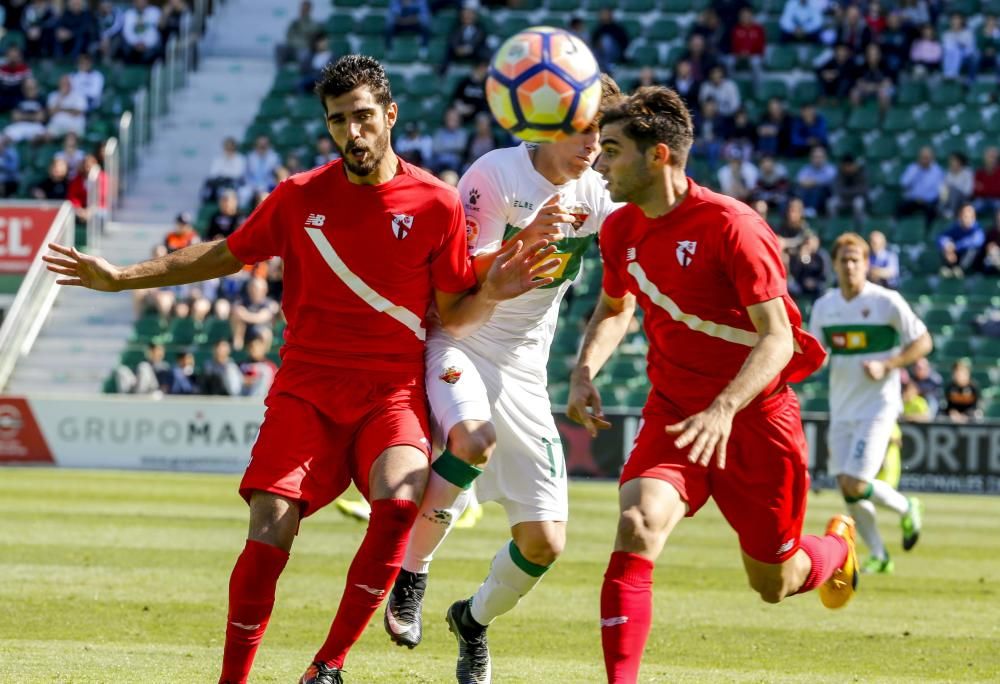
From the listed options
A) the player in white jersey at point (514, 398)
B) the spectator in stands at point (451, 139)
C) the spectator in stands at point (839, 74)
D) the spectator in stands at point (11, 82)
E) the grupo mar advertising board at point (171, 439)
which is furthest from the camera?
the spectator in stands at point (11, 82)

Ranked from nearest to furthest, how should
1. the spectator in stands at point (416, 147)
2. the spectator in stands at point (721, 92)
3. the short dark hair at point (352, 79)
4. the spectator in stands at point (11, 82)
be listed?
the short dark hair at point (352, 79) < the spectator in stands at point (416, 147) < the spectator in stands at point (721, 92) < the spectator in stands at point (11, 82)

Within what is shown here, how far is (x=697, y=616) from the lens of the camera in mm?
10016

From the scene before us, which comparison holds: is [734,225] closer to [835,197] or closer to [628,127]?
[628,127]

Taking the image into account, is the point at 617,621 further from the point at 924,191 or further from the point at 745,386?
the point at 924,191

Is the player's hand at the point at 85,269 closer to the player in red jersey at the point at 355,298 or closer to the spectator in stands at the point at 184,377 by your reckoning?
the player in red jersey at the point at 355,298

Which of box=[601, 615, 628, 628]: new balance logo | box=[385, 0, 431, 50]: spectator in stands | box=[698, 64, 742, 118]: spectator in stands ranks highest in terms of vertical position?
box=[601, 615, 628, 628]: new balance logo

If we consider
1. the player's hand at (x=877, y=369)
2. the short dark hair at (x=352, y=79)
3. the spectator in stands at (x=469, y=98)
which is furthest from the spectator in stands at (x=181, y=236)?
the short dark hair at (x=352, y=79)

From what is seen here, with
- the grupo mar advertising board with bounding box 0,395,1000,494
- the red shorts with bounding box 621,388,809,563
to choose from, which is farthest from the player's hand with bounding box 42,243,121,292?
the grupo mar advertising board with bounding box 0,395,1000,494

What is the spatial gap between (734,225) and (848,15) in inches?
869

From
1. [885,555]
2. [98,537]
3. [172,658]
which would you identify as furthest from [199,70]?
[172,658]

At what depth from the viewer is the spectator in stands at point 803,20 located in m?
28.1

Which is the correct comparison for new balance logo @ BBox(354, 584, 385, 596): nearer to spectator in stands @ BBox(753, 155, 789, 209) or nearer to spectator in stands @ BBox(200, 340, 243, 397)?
spectator in stands @ BBox(200, 340, 243, 397)

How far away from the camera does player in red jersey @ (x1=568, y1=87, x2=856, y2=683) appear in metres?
6.31

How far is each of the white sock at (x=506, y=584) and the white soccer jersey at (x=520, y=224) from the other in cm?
97
